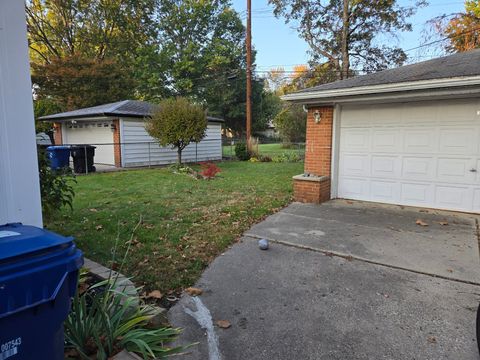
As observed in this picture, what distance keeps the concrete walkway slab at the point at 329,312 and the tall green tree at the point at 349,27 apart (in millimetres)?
20396

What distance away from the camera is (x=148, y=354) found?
6.95ft

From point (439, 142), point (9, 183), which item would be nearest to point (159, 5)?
point (439, 142)

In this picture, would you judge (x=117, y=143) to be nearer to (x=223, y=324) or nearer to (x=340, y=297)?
(x=223, y=324)

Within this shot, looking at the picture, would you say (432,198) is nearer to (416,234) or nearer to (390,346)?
(416,234)

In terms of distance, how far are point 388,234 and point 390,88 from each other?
2782mm

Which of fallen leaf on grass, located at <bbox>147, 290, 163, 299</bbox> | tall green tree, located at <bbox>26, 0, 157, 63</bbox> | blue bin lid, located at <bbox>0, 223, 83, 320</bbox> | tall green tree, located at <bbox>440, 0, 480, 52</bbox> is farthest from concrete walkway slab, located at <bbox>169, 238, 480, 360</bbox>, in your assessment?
tall green tree, located at <bbox>26, 0, 157, 63</bbox>

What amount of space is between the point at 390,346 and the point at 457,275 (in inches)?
66.1

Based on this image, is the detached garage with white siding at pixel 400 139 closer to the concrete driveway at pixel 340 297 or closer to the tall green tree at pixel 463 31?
the concrete driveway at pixel 340 297

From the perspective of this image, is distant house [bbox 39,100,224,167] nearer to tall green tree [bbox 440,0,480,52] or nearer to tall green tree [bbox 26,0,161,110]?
tall green tree [bbox 26,0,161,110]

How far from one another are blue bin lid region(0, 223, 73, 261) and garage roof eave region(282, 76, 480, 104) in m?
5.98

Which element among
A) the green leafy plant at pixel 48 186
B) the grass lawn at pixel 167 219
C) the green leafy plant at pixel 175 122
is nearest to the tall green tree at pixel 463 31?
the green leafy plant at pixel 175 122

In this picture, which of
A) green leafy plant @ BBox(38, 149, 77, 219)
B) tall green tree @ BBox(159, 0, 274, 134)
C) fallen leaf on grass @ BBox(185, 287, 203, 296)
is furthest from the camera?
tall green tree @ BBox(159, 0, 274, 134)

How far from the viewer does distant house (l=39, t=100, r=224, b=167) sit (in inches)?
557

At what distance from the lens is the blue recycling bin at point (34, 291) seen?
1.26 metres
